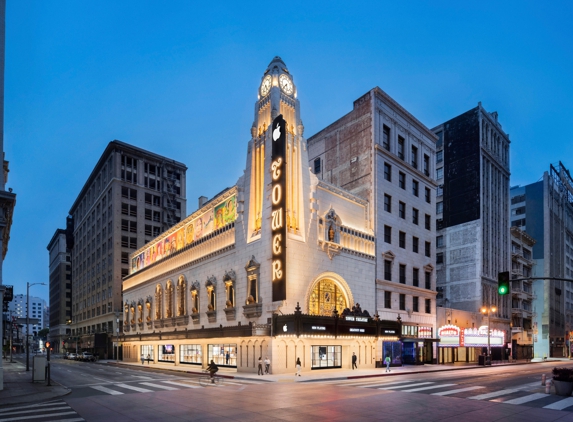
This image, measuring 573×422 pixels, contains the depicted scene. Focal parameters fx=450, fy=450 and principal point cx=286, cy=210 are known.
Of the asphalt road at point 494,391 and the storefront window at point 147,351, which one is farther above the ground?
the asphalt road at point 494,391

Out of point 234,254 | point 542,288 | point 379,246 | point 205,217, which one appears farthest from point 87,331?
point 542,288

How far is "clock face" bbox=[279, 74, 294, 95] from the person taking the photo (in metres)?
42.7

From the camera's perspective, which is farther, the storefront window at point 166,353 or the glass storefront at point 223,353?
the storefront window at point 166,353

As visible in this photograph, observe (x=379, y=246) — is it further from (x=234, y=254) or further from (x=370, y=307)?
(x=234, y=254)

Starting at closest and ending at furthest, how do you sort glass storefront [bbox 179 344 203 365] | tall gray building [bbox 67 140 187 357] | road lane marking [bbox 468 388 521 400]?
road lane marking [bbox 468 388 521 400] → glass storefront [bbox 179 344 203 365] → tall gray building [bbox 67 140 187 357]

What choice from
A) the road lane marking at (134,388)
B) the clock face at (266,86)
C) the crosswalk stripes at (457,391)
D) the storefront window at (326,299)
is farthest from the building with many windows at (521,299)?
the road lane marking at (134,388)

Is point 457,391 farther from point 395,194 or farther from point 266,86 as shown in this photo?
point 266,86

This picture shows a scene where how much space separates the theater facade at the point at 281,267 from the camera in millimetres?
36938

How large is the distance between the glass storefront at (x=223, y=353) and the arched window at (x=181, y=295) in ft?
27.6

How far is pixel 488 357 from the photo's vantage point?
168ft

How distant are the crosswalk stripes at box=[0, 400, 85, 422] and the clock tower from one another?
2202 cm

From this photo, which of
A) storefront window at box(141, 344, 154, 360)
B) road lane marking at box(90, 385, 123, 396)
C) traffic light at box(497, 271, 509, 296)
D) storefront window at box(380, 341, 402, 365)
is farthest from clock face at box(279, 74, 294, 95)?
storefront window at box(141, 344, 154, 360)

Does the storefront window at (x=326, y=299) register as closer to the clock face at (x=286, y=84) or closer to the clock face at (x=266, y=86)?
the clock face at (x=286, y=84)

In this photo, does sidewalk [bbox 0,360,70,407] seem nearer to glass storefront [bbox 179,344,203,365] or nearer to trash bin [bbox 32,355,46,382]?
trash bin [bbox 32,355,46,382]
